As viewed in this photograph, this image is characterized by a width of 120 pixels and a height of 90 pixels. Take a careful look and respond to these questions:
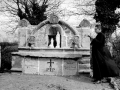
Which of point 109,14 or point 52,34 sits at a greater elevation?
point 109,14

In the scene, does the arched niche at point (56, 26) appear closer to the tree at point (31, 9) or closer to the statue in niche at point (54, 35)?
the statue in niche at point (54, 35)

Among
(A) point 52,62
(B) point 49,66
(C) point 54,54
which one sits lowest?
(B) point 49,66

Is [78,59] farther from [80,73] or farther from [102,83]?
[102,83]

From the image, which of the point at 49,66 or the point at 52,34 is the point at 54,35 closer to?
the point at 52,34

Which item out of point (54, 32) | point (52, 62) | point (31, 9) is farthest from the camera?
point (31, 9)

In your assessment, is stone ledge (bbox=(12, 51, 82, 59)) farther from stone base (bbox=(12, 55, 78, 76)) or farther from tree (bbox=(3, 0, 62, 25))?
tree (bbox=(3, 0, 62, 25))

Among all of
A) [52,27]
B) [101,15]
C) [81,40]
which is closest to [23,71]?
[52,27]

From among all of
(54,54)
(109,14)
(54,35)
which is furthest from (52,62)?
(109,14)

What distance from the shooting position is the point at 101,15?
14.3 m

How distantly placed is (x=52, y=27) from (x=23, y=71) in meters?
2.53

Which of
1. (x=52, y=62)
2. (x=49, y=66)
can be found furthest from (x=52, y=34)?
(x=49, y=66)

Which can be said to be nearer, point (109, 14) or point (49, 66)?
point (49, 66)

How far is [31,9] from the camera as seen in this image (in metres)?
19.6

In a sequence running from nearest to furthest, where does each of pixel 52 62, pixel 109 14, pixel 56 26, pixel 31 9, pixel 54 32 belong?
pixel 52 62
pixel 56 26
pixel 54 32
pixel 109 14
pixel 31 9
